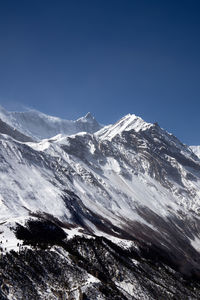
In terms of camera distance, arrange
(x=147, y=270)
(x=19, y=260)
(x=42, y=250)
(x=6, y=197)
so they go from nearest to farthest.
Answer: (x=19, y=260), (x=42, y=250), (x=147, y=270), (x=6, y=197)

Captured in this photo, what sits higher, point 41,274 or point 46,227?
point 46,227

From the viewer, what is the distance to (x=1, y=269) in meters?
60.5

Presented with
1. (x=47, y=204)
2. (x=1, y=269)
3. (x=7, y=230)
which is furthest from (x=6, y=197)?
(x=1, y=269)

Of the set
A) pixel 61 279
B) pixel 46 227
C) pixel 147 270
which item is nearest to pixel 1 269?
pixel 61 279

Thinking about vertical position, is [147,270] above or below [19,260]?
below

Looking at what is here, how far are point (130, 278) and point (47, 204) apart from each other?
113313mm

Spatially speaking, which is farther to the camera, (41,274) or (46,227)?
(46,227)

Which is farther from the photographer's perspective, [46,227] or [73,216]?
[73,216]

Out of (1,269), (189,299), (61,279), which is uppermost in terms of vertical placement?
(1,269)

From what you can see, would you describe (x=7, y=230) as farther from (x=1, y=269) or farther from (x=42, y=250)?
(x=1, y=269)

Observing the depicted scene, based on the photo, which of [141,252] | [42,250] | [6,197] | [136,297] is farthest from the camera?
[6,197]

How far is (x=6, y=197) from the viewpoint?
575 ft

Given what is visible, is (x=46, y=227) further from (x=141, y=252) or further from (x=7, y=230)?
(x=141, y=252)

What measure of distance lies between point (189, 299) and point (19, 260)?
191ft
